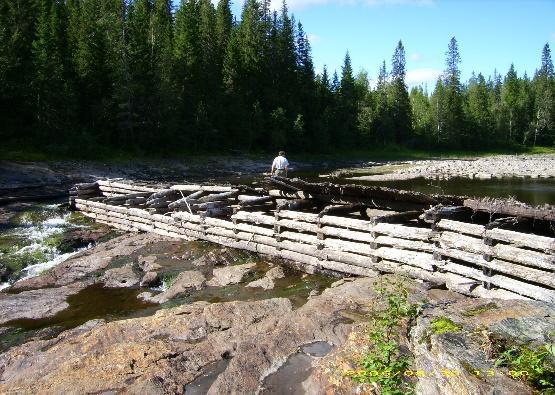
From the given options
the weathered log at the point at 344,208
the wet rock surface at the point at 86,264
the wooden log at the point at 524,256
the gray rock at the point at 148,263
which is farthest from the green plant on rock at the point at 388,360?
the wet rock surface at the point at 86,264

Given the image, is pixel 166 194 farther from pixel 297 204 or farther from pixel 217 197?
pixel 297 204

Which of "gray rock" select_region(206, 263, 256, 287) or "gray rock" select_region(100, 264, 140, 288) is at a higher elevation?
"gray rock" select_region(206, 263, 256, 287)

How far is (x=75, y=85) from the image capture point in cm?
5428

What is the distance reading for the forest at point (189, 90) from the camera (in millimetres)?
49312

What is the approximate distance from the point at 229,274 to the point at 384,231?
4.45 metres

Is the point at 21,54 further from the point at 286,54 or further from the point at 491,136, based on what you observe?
the point at 491,136

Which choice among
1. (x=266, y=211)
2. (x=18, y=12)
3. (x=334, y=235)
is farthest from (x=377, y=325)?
(x=18, y=12)

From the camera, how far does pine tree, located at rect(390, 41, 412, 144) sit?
106 m

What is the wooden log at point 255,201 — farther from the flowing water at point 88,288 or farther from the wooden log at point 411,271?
the wooden log at point 411,271

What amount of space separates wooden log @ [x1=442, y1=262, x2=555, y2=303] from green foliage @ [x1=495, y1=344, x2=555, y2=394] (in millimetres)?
3541

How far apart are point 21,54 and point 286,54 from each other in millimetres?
48425

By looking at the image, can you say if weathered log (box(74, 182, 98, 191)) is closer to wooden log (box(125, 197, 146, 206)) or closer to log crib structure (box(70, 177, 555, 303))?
wooden log (box(125, 197, 146, 206))

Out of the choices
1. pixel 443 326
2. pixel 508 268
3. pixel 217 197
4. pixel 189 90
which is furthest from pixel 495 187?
pixel 189 90
